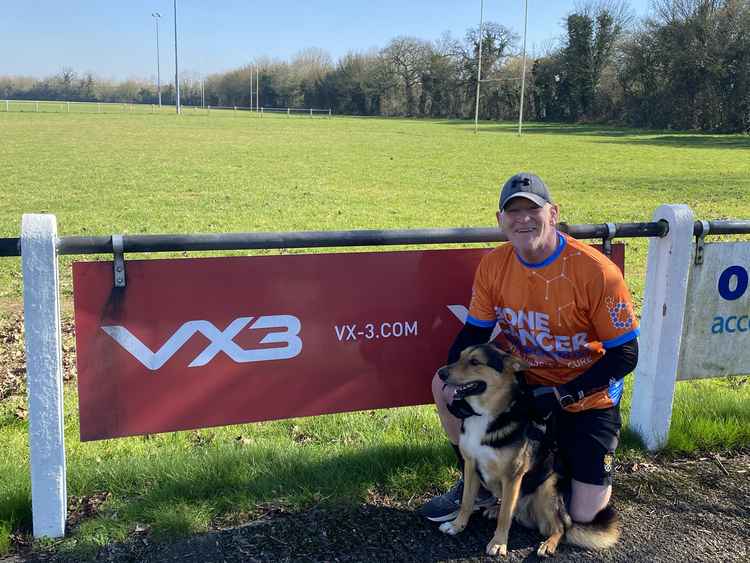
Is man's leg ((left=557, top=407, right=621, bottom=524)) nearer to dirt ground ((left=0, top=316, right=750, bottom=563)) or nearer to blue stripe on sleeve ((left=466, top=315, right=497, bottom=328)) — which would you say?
dirt ground ((left=0, top=316, right=750, bottom=563))

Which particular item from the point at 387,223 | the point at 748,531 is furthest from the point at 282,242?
the point at 387,223

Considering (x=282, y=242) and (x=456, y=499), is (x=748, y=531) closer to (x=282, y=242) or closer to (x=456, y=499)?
(x=456, y=499)

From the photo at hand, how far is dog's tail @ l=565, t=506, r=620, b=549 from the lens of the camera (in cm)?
301

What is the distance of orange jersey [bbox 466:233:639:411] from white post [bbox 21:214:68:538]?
6.31ft

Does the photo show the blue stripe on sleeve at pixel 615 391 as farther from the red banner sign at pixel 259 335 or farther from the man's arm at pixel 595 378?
the red banner sign at pixel 259 335

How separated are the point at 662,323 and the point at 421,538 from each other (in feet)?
6.03

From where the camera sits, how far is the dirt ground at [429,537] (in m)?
2.89

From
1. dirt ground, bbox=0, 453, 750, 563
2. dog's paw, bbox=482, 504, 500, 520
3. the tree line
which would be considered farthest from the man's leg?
the tree line

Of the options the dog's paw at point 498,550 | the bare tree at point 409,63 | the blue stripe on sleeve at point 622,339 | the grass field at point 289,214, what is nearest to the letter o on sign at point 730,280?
the grass field at point 289,214

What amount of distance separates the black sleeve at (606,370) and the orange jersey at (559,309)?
0.04m

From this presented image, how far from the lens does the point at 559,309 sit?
3.14 meters

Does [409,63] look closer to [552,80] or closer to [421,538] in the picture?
[552,80]

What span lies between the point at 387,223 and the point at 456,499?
9.79 m

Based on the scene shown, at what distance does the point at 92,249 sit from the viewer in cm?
293
